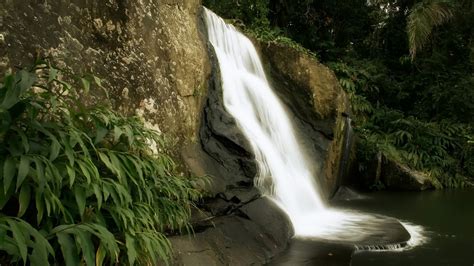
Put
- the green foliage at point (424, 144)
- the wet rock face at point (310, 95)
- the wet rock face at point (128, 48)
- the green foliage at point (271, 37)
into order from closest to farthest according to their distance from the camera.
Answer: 1. the wet rock face at point (128, 48)
2. the wet rock face at point (310, 95)
3. the green foliage at point (271, 37)
4. the green foliage at point (424, 144)

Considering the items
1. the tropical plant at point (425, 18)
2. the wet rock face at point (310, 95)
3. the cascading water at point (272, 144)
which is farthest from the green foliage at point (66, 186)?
the tropical plant at point (425, 18)

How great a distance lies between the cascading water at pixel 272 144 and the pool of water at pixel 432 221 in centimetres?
76

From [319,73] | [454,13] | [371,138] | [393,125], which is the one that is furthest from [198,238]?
[454,13]

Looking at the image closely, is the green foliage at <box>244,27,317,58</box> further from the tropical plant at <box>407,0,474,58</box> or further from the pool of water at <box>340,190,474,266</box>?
the pool of water at <box>340,190,474,266</box>

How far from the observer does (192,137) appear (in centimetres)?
631

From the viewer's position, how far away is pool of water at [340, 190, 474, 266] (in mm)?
6094

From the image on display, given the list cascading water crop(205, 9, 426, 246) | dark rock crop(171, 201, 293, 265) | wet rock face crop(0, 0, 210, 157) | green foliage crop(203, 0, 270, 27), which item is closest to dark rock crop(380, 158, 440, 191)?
cascading water crop(205, 9, 426, 246)

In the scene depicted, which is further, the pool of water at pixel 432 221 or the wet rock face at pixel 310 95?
the wet rock face at pixel 310 95

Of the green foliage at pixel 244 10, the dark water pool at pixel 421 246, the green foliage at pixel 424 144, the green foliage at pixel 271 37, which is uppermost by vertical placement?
the green foliage at pixel 244 10

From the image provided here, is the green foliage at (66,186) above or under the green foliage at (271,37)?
under

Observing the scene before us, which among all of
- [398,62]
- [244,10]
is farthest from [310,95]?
[398,62]

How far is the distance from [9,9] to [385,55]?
16231 mm

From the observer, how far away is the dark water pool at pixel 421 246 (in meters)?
5.81

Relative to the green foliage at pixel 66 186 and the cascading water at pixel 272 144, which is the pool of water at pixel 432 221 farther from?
the green foliage at pixel 66 186
